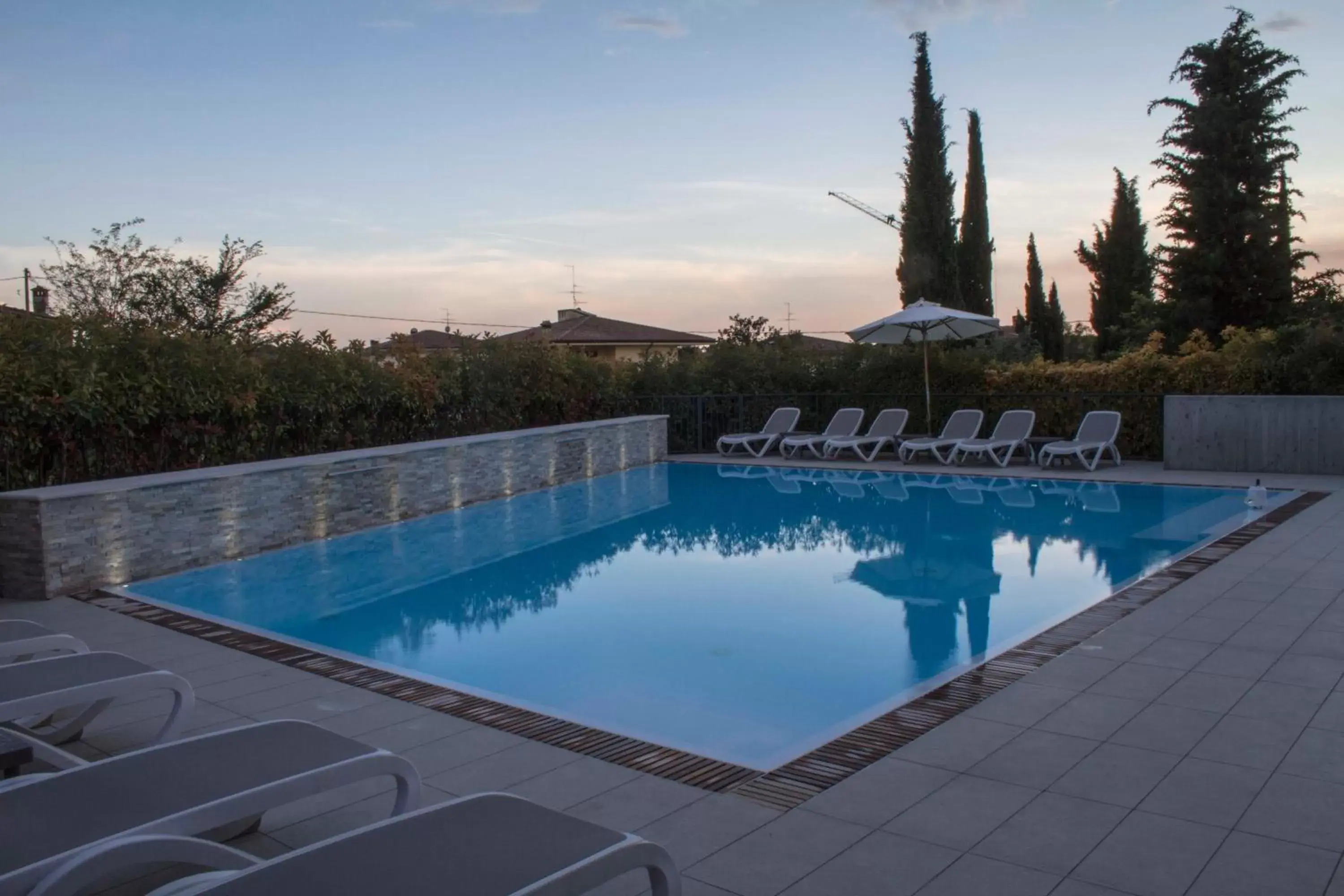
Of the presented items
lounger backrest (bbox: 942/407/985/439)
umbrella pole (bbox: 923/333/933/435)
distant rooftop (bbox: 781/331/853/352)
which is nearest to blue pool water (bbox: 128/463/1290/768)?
lounger backrest (bbox: 942/407/985/439)

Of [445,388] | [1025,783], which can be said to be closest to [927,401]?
[445,388]

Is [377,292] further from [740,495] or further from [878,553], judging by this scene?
[878,553]

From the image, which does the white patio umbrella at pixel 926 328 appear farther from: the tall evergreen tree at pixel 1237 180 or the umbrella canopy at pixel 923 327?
the tall evergreen tree at pixel 1237 180

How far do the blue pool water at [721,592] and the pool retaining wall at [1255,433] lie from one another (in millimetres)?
1550

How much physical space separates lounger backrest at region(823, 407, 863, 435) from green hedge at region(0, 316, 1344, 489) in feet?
2.24

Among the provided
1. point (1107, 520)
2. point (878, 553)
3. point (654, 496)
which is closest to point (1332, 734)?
point (878, 553)

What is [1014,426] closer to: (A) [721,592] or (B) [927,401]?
(B) [927,401]

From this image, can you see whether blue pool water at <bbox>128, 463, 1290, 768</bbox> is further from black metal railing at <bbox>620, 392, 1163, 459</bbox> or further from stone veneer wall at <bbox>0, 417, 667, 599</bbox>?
black metal railing at <bbox>620, 392, 1163, 459</bbox>

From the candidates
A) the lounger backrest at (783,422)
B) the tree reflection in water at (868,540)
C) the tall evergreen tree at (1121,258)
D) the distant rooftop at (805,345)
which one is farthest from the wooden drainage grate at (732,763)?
the tall evergreen tree at (1121,258)

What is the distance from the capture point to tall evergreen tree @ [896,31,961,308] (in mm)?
25438

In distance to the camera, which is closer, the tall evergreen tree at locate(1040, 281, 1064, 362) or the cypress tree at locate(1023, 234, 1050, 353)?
the tall evergreen tree at locate(1040, 281, 1064, 362)

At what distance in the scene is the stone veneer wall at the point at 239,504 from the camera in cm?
771

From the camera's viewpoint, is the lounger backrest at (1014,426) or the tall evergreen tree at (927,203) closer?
the lounger backrest at (1014,426)

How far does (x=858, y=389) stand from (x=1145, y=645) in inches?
492
